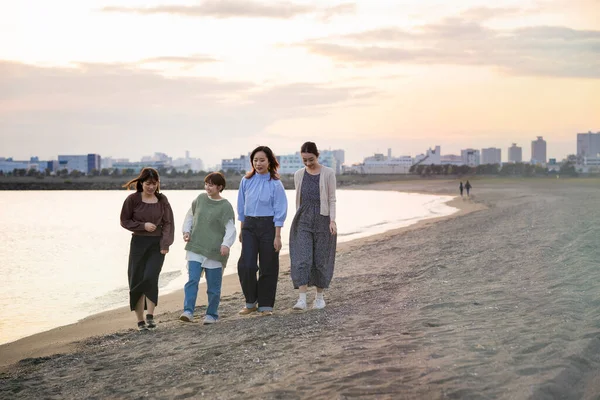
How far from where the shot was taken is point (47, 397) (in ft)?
17.7

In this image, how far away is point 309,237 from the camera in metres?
7.87

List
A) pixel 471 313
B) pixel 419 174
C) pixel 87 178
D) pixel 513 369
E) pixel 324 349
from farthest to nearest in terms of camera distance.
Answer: pixel 87 178 → pixel 419 174 → pixel 471 313 → pixel 324 349 → pixel 513 369

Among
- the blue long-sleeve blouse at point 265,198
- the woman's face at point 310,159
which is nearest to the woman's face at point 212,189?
the blue long-sleeve blouse at point 265,198

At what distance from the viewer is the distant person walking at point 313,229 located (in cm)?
777

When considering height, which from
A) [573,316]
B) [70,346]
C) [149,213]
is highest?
[149,213]

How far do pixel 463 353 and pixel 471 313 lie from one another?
5.21 ft

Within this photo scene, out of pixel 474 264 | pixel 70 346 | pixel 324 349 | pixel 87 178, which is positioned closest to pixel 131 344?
pixel 70 346

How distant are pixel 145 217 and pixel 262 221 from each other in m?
1.26

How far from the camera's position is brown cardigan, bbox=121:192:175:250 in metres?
7.32

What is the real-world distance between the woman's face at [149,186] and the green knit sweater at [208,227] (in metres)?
0.47

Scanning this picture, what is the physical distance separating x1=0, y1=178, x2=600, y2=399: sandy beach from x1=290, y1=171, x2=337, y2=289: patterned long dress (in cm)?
43

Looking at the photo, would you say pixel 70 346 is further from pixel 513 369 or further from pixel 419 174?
pixel 419 174

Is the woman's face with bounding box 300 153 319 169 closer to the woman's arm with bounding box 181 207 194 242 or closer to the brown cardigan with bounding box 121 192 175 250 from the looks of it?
the woman's arm with bounding box 181 207 194 242

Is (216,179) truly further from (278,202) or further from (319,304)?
(319,304)
